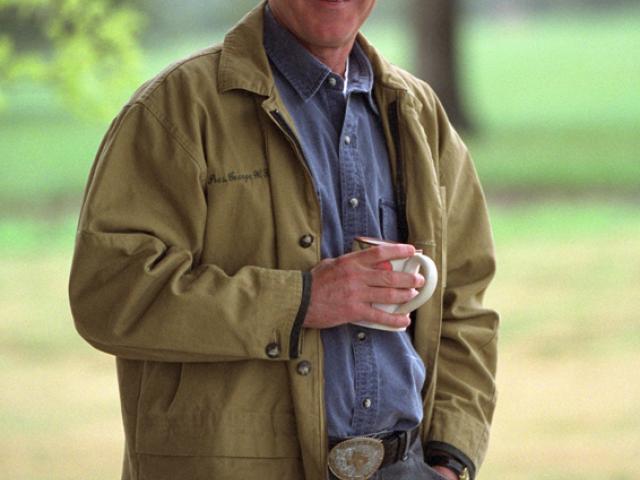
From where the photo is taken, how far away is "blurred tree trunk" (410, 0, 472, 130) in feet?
24.0

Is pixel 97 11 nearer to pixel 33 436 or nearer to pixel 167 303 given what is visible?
pixel 33 436

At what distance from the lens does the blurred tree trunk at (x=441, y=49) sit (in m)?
7.31

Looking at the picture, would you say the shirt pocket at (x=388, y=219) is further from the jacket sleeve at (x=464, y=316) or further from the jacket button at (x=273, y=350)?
the jacket button at (x=273, y=350)

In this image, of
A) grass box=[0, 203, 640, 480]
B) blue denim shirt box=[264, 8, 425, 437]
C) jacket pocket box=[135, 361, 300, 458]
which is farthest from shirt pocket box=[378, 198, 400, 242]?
grass box=[0, 203, 640, 480]

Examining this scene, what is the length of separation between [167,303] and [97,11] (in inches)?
109

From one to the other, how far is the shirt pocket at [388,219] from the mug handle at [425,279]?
110mm

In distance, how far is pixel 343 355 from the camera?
5.14ft

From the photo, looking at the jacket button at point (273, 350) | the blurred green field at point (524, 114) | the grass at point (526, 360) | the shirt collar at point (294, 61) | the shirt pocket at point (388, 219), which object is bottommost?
the grass at point (526, 360)

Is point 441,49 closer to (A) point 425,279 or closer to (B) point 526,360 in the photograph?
(B) point 526,360

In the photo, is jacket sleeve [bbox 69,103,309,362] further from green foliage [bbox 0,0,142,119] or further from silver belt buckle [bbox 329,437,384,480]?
green foliage [bbox 0,0,142,119]

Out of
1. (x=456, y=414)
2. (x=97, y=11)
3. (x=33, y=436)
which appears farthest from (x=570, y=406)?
(x=456, y=414)

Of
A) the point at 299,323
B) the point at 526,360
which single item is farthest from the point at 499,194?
the point at 299,323

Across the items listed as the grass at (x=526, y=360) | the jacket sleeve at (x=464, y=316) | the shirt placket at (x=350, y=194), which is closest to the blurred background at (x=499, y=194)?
the grass at (x=526, y=360)

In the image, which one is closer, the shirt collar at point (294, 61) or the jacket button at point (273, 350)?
the jacket button at point (273, 350)
